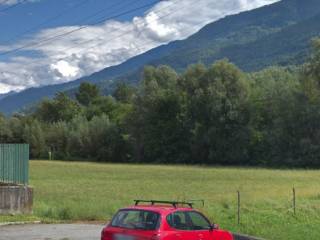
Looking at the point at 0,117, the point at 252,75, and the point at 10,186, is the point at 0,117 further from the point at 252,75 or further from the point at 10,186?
the point at 10,186

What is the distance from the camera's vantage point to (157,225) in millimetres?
12461

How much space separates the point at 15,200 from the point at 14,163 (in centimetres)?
176

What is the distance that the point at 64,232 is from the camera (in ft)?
69.2

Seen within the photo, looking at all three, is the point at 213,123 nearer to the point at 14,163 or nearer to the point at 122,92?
the point at 122,92

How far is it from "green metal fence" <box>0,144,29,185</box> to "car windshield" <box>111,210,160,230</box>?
14442 millimetres

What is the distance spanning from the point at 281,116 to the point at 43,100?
65.5 meters

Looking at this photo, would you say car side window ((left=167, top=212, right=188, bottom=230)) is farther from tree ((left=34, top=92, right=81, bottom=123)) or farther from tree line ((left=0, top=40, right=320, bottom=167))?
tree ((left=34, top=92, right=81, bottom=123))

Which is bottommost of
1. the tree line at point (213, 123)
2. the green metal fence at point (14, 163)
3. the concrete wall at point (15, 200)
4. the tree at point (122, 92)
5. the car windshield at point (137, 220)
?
the concrete wall at point (15, 200)

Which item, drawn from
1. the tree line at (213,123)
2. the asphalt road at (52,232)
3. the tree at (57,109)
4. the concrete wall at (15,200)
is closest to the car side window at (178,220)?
the asphalt road at (52,232)

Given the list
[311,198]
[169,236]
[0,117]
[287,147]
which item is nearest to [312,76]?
[311,198]

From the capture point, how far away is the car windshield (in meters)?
12.5

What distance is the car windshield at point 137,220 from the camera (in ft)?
41.1

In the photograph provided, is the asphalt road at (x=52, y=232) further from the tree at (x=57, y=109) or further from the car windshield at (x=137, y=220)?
the tree at (x=57, y=109)

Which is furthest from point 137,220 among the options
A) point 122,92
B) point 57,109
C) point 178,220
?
point 122,92
